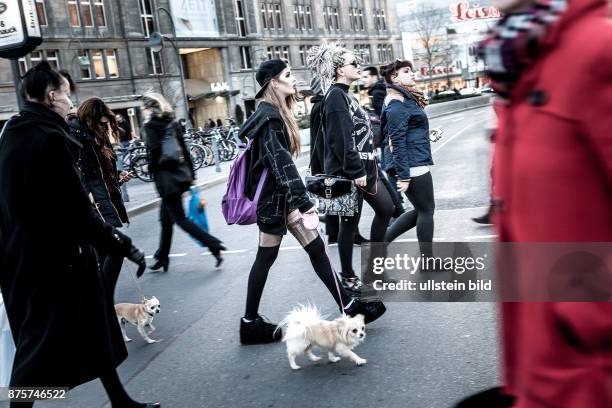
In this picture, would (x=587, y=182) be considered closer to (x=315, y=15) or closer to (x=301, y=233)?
(x=301, y=233)

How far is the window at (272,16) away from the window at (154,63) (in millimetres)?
15331

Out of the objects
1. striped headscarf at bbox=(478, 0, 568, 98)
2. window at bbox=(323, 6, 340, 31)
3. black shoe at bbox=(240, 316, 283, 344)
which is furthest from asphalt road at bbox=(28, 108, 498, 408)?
window at bbox=(323, 6, 340, 31)

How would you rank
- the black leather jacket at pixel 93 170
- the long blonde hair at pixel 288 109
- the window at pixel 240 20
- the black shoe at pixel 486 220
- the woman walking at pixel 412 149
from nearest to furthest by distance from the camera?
the black shoe at pixel 486 220 < the long blonde hair at pixel 288 109 < the woman walking at pixel 412 149 < the black leather jacket at pixel 93 170 < the window at pixel 240 20

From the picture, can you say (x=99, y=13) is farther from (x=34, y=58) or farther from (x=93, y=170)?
(x=93, y=170)

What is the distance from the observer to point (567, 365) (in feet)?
4.15

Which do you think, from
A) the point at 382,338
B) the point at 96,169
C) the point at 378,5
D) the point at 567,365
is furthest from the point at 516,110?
the point at 378,5

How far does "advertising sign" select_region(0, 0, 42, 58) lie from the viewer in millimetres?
6219

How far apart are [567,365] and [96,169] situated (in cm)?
503

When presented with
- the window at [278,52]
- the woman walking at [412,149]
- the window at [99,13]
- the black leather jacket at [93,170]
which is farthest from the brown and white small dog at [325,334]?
the window at [278,52]

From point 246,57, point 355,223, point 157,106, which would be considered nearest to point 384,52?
point 246,57

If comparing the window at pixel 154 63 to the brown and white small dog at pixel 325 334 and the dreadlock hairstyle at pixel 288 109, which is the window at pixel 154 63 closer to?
the dreadlock hairstyle at pixel 288 109

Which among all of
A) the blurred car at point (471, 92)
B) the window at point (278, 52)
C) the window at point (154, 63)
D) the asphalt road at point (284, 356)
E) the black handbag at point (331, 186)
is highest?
the window at point (278, 52)

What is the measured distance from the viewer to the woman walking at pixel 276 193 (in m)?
4.33

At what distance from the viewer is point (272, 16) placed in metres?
61.8
